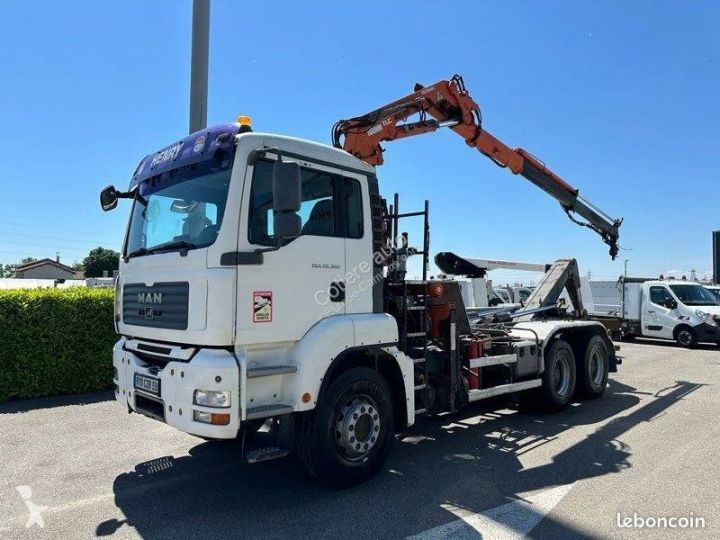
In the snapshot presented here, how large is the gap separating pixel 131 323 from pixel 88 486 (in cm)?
147

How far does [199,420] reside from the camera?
3.84 metres

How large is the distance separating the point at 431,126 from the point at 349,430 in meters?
4.12

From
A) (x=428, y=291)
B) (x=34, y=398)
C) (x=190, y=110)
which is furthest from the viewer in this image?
(x=190, y=110)

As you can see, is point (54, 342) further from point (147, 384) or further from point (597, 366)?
point (597, 366)

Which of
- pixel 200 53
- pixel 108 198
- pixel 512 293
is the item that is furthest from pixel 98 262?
pixel 108 198

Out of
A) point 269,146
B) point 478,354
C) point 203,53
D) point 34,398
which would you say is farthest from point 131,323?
point 203,53

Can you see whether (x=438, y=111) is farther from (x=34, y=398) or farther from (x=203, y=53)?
(x=34, y=398)

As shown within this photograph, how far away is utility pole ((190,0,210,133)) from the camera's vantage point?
958cm

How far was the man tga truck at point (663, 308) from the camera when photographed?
15352 millimetres

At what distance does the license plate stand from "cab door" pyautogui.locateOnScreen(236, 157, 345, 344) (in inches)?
34.2

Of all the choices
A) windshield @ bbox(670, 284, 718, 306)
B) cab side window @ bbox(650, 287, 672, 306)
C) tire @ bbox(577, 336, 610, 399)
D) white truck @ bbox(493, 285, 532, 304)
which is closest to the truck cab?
tire @ bbox(577, 336, 610, 399)

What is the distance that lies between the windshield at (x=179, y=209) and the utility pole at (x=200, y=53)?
5142 millimetres

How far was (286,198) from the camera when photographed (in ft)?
12.7

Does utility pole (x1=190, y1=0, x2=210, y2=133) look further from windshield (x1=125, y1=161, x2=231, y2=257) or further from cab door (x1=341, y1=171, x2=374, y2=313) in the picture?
cab door (x1=341, y1=171, x2=374, y2=313)
